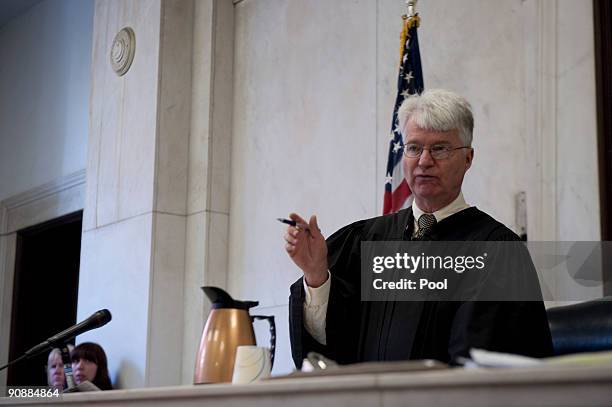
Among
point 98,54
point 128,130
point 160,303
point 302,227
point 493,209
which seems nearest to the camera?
point 302,227

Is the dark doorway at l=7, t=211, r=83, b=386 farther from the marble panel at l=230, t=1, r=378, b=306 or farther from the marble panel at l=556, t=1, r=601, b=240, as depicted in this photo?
the marble panel at l=556, t=1, r=601, b=240

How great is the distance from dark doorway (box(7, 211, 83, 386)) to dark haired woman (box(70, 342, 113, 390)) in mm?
2210

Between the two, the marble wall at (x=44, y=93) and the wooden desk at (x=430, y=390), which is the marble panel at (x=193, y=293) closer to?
the marble wall at (x=44, y=93)

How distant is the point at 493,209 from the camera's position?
464cm

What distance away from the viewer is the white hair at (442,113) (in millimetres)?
2836

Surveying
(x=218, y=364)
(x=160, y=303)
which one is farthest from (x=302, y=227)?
(x=160, y=303)

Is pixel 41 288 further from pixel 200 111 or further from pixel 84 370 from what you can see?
pixel 200 111

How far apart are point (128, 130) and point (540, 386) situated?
5.67m

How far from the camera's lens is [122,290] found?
640 cm

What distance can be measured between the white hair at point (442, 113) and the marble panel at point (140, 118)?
3681 mm

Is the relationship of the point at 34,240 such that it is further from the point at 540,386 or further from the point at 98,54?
the point at 540,386

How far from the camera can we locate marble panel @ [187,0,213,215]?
6.35 m

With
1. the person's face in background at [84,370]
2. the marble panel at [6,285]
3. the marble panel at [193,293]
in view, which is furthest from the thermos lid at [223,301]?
the marble panel at [6,285]

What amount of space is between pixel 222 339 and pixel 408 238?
0.77 metres
